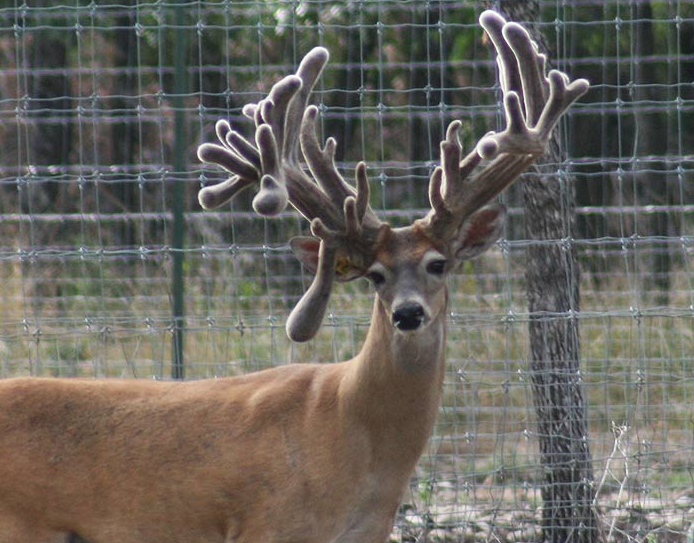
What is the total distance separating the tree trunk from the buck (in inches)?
44.5

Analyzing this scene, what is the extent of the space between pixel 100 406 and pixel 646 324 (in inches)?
158

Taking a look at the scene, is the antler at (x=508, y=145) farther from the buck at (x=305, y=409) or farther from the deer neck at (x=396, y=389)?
the deer neck at (x=396, y=389)

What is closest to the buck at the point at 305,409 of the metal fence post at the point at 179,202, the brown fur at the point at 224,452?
the brown fur at the point at 224,452

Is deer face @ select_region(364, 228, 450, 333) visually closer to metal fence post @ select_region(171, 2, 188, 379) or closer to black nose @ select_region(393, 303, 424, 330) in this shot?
black nose @ select_region(393, 303, 424, 330)

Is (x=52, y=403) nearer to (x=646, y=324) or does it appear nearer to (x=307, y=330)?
(x=307, y=330)

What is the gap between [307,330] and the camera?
15.7ft

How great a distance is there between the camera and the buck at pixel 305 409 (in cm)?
488

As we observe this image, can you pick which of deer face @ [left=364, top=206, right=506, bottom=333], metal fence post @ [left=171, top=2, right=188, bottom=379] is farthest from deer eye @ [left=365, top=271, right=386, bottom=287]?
metal fence post @ [left=171, top=2, right=188, bottom=379]

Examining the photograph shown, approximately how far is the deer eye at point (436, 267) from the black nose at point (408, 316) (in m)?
0.24

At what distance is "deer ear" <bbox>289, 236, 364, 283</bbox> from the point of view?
4996 mm

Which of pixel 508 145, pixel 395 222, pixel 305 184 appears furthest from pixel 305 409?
pixel 395 222

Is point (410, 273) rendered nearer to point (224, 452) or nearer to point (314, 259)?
point (314, 259)

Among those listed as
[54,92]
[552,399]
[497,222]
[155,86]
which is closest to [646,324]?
[552,399]

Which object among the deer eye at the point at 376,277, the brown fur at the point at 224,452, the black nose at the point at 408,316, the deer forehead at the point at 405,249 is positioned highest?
the deer forehead at the point at 405,249
